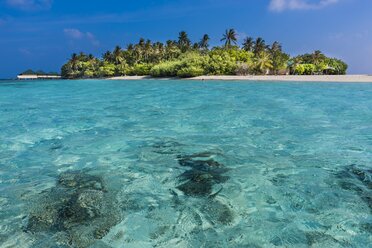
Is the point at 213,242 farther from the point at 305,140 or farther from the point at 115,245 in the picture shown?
the point at 305,140

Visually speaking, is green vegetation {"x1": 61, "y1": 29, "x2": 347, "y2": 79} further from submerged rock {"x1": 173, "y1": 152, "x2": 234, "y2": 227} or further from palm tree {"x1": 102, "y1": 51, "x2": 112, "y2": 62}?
submerged rock {"x1": 173, "y1": 152, "x2": 234, "y2": 227}

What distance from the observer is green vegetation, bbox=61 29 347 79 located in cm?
7544

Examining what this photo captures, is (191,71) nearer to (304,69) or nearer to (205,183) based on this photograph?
(304,69)

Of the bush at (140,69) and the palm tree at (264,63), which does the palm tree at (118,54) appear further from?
the palm tree at (264,63)

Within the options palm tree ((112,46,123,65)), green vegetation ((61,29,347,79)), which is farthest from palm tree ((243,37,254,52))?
palm tree ((112,46,123,65))

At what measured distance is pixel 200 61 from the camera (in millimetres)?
76438

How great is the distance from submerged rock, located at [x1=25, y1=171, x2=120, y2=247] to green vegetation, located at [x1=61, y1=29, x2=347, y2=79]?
227 feet

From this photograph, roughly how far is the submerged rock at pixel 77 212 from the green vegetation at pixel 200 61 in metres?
69.2

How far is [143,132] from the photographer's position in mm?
12703

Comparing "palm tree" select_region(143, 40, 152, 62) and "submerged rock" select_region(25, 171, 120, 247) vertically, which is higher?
"palm tree" select_region(143, 40, 152, 62)

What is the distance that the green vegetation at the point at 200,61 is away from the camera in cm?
7544

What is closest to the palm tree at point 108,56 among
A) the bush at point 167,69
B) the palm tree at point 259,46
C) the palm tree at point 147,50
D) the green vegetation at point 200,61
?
the green vegetation at point 200,61

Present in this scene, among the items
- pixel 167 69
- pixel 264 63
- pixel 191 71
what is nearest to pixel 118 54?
pixel 167 69

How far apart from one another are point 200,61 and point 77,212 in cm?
7279
